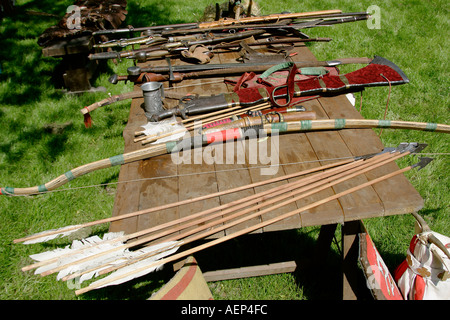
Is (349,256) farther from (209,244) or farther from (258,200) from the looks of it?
(209,244)

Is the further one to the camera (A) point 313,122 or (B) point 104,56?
(B) point 104,56

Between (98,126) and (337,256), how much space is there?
3239 millimetres

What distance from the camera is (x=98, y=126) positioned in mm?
4477

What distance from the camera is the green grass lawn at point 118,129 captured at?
3.04m

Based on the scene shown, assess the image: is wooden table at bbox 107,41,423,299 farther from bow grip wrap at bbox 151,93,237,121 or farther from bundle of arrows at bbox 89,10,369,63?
bundle of arrows at bbox 89,10,369,63

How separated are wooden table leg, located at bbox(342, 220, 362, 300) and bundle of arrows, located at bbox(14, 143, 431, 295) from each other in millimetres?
357

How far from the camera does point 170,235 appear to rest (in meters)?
1.89

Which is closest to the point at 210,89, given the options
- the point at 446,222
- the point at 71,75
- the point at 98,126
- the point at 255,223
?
the point at 255,223

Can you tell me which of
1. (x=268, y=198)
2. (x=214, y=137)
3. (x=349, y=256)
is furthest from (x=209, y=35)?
(x=349, y=256)

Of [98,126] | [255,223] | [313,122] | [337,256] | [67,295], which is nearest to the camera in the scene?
[255,223]

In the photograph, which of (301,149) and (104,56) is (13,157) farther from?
(301,149)

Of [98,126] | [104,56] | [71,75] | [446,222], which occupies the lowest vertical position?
[446,222]

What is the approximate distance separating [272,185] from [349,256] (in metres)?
0.77

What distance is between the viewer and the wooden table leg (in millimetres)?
2264
